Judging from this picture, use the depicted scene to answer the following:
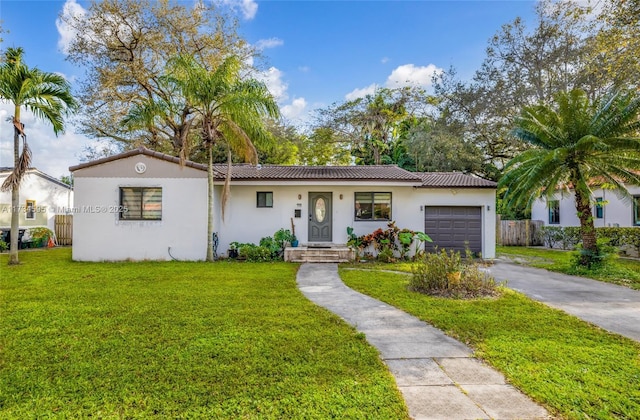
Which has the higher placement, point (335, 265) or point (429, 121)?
point (429, 121)

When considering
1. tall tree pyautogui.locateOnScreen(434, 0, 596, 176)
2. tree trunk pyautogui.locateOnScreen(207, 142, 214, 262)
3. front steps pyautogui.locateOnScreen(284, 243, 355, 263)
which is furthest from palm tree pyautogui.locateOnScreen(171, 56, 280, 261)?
tall tree pyautogui.locateOnScreen(434, 0, 596, 176)

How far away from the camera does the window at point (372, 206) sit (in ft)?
42.4

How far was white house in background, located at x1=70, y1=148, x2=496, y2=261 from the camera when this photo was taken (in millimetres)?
11594

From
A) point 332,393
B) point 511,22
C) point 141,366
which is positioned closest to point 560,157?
point 332,393

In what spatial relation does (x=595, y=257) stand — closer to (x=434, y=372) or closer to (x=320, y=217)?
(x=320, y=217)

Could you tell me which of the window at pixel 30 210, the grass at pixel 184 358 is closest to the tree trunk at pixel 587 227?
the grass at pixel 184 358

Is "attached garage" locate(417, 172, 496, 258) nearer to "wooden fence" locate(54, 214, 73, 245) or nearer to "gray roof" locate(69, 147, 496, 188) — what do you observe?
"gray roof" locate(69, 147, 496, 188)

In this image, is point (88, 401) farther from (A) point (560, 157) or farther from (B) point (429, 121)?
(B) point (429, 121)

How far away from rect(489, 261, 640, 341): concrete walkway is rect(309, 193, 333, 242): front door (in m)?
6.10

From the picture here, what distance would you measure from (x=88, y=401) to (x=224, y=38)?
19.9m

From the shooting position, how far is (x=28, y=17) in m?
11.2

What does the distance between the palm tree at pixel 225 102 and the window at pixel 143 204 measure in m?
2.06

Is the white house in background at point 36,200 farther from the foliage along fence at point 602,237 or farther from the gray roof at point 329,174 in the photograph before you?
the foliage along fence at point 602,237

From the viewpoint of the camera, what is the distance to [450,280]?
6.94 metres
